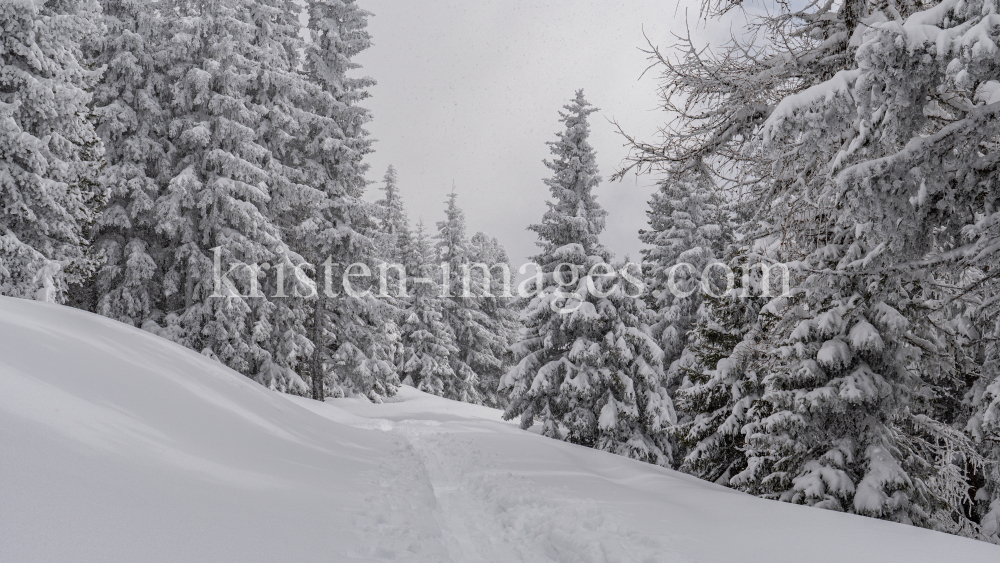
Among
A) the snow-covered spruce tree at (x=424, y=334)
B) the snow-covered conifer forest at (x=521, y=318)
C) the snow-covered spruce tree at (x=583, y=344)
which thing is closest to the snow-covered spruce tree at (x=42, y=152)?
the snow-covered conifer forest at (x=521, y=318)

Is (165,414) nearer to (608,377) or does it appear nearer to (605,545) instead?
(605,545)

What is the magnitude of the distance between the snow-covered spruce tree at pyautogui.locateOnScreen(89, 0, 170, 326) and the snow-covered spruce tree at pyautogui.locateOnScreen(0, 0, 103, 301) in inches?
89.0

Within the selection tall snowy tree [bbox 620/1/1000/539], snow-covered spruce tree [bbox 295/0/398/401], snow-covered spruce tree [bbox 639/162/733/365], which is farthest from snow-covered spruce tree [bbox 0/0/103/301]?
snow-covered spruce tree [bbox 639/162/733/365]

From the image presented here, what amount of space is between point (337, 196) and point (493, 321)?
2227 cm

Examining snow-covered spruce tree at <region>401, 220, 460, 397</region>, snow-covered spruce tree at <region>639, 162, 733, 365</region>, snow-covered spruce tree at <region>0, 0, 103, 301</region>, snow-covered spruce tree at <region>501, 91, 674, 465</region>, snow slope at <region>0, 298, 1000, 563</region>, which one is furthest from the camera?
snow-covered spruce tree at <region>401, 220, 460, 397</region>

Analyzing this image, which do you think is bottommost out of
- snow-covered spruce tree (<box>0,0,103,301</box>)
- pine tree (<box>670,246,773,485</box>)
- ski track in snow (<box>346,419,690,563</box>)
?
ski track in snow (<box>346,419,690,563</box>)

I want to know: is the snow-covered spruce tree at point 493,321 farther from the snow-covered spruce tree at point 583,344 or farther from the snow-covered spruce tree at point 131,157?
the snow-covered spruce tree at point 131,157

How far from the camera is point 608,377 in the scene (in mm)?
16750

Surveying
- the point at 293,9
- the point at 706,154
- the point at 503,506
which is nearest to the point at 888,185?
the point at 706,154

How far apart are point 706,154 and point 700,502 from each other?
5.27 metres

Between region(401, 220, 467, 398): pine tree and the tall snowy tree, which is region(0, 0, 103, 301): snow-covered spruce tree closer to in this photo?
the tall snowy tree

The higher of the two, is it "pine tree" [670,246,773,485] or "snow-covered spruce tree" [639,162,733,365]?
"snow-covered spruce tree" [639,162,733,365]

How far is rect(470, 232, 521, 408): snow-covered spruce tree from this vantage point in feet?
130

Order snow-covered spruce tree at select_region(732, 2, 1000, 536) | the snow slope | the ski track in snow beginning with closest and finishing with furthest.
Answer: the snow slope, snow-covered spruce tree at select_region(732, 2, 1000, 536), the ski track in snow
